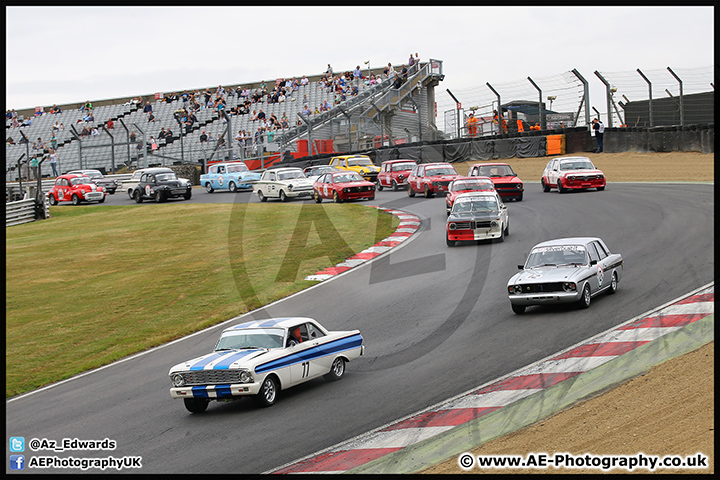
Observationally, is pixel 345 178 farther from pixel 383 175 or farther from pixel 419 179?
pixel 383 175

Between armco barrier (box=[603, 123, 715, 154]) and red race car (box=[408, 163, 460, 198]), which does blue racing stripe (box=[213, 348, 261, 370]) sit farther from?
armco barrier (box=[603, 123, 715, 154])

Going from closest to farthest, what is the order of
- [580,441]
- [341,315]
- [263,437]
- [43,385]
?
[580,441] → [263,437] → [43,385] → [341,315]

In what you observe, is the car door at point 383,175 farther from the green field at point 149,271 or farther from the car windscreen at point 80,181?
the car windscreen at point 80,181

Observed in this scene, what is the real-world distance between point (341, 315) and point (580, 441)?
730 centimetres

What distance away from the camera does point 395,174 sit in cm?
3397

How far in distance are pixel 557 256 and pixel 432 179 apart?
665 inches

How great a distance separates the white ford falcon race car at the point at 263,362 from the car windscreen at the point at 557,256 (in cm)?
394

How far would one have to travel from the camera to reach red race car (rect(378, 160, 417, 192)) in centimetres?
3388

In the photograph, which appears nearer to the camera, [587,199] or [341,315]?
[341,315]

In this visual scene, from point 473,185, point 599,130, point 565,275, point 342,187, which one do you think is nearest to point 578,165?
point 599,130

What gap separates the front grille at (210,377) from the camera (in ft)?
32.2

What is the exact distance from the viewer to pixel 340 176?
3070 cm

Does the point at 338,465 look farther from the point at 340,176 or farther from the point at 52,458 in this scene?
the point at 340,176

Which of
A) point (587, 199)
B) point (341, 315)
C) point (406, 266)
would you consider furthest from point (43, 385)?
point (587, 199)
